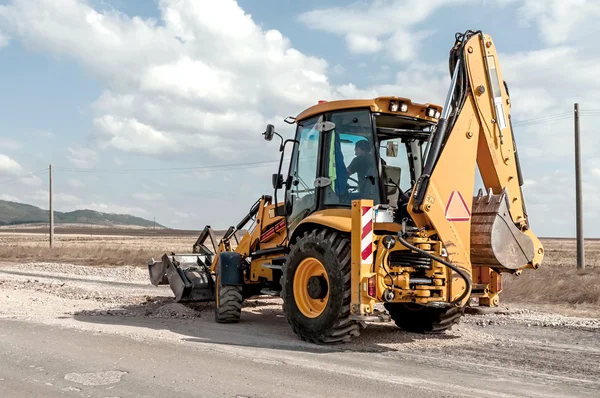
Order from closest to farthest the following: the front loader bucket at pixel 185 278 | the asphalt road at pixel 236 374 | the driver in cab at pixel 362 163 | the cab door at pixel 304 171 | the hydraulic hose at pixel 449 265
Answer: the asphalt road at pixel 236 374 → the hydraulic hose at pixel 449 265 → the driver in cab at pixel 362 163 → the cab door at pixel 304 171 → the front loader bucket at pixel 185 278

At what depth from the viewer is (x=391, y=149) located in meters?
8.52

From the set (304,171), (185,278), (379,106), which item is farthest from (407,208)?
(185,278)

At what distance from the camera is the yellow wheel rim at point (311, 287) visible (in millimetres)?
8000

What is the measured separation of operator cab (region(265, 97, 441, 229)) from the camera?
811 centimetres

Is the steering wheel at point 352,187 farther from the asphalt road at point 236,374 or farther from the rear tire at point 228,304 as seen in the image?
the rear tire at point 228,304

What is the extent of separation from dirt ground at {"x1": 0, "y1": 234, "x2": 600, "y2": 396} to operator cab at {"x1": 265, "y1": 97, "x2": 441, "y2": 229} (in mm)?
1834

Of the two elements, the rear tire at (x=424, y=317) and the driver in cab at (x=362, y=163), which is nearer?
the driver in cab at (x=362, y=163)

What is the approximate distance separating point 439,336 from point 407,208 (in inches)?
89.7

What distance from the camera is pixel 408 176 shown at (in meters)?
8.62

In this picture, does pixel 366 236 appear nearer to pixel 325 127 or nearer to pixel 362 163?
pixel 362 163

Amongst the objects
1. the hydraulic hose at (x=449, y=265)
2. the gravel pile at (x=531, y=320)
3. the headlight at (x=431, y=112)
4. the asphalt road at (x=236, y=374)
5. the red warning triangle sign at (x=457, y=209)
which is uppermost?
the headlight at (x=431, y=112)

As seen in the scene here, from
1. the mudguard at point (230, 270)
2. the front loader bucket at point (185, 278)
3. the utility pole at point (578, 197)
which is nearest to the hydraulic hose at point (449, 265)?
the mudguard at point (230, 270)

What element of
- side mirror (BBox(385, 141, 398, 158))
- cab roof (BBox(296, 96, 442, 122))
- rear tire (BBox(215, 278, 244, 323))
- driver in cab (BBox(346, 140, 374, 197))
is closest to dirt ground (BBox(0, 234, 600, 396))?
rear tire (BBox(215, 278, 244, 323))

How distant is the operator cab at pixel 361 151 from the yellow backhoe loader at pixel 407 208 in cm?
1
